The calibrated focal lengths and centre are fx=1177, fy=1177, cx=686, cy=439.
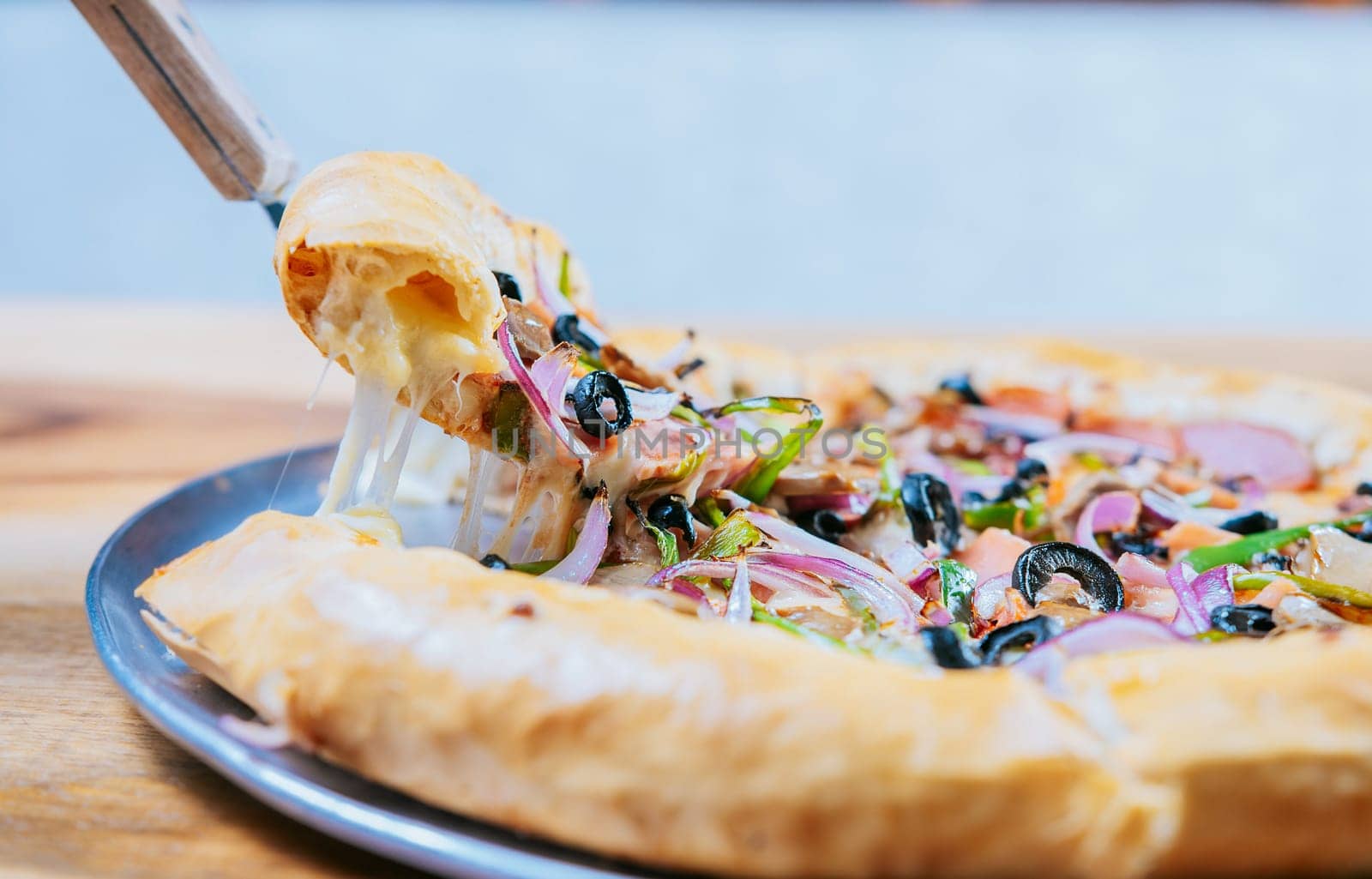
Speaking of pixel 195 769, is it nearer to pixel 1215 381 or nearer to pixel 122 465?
pixel 122 465

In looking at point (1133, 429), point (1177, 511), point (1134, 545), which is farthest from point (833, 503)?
point (1133, 429)

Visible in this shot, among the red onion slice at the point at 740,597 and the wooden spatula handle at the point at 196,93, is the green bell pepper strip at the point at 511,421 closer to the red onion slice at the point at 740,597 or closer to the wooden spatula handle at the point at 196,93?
the red onion slice at the point at 740,597

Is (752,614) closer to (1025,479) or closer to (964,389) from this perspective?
(1025,479)

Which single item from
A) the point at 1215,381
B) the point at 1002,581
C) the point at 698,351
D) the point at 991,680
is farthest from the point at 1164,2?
the point at 991,680

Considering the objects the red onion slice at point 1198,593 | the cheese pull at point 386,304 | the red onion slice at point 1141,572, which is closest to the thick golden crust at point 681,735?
the cheese pull at point 386,304

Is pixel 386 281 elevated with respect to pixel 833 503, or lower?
elevated

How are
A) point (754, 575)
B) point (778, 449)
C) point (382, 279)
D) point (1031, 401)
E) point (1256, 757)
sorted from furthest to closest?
point (1031, 401)
point (778, 449)
point (754, 575)
point (382, 279)
point (1256, 757)

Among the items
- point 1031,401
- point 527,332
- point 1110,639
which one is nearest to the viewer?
point 1110,639

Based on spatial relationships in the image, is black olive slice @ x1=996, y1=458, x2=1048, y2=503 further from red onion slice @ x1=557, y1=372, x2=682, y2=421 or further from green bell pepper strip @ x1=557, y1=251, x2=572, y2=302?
green bell pepper strip @ x1=557, y1=251, x2=572, y2=302
